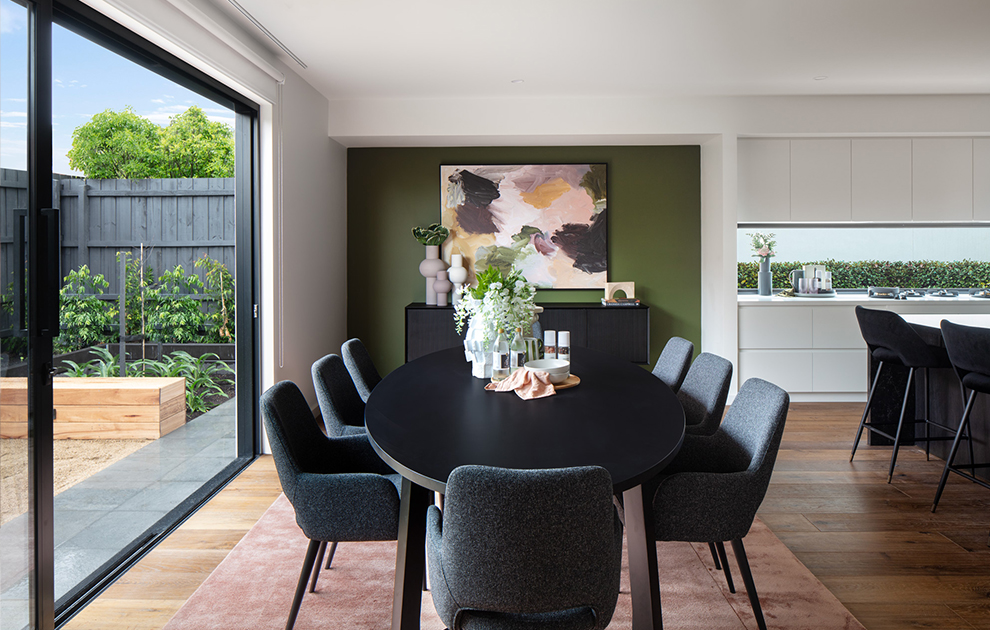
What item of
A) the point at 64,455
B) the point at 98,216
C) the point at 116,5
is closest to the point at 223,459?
the point at 64,455

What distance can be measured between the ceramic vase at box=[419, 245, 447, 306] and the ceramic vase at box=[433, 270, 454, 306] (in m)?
0.03

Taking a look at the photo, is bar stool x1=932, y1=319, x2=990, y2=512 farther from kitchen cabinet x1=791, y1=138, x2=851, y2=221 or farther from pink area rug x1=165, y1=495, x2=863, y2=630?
kitchen cabinet x1=791, y1=138, x2=851, y2=221

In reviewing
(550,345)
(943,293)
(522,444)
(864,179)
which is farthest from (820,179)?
(522,444)

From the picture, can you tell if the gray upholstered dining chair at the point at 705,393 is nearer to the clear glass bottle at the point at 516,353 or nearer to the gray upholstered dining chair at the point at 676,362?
the gray upholstered dining chair at the point at 676,362

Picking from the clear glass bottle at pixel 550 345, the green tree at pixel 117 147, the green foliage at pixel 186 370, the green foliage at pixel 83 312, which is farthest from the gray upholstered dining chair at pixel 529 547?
the green tree at pixel 117 147

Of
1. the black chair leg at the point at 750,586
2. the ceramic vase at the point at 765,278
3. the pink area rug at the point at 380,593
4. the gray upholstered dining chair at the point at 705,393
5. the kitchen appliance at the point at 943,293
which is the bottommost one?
the pink area rug at the point at 380,593

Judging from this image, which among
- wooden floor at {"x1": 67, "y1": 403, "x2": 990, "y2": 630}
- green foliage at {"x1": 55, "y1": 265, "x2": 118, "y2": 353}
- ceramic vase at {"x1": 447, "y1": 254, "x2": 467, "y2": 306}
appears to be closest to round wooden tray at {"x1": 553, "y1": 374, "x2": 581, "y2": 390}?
wooden floor at {"x1": 67, "y1": 403, "x2": 990, "y2": 630}

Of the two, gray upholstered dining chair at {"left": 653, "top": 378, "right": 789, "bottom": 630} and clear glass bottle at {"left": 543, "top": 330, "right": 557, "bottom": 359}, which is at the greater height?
clear glass bottle at {"left": 543, "top": 330, "right": 557, "bottom": 359}

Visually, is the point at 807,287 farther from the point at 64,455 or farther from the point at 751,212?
the point at 64,455

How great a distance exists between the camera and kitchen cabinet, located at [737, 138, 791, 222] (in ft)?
16.6

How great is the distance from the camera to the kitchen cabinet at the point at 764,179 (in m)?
5.05

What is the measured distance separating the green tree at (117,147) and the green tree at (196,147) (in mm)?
112

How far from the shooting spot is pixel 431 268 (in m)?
5.26

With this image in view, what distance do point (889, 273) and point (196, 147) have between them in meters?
5.68
